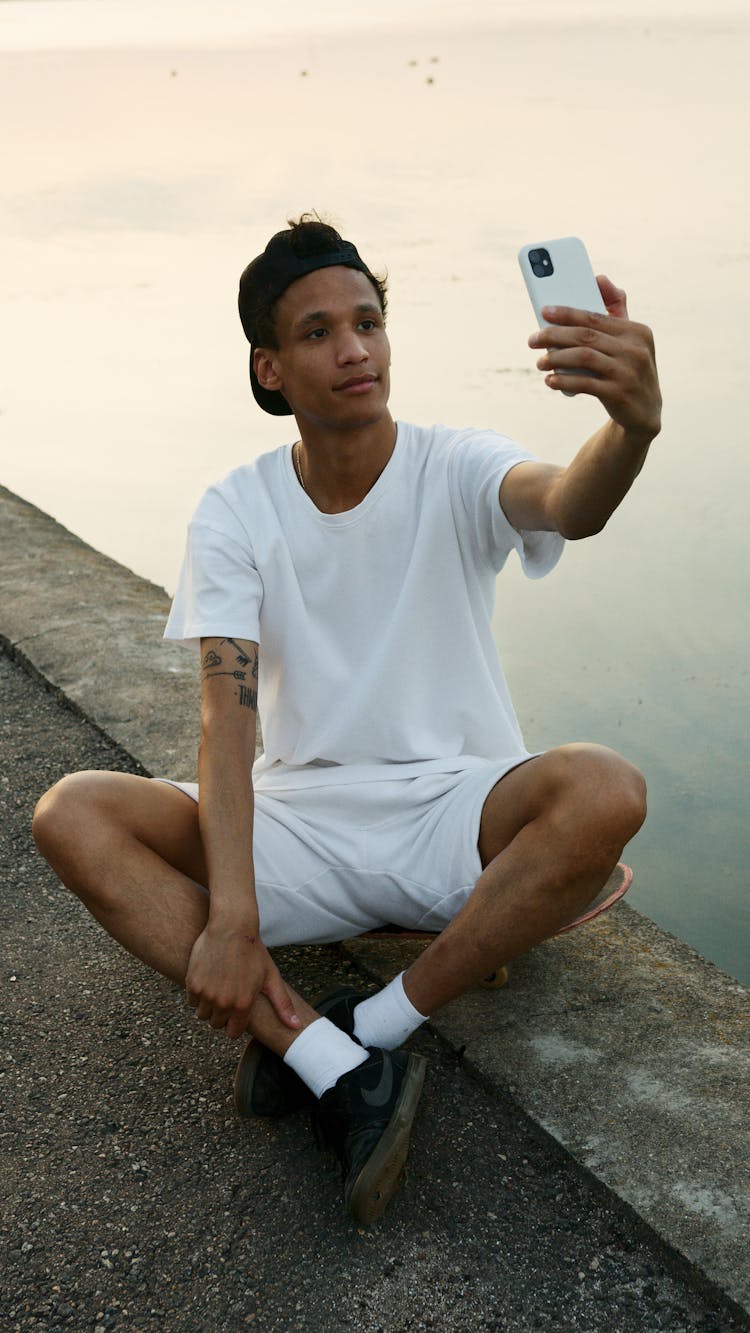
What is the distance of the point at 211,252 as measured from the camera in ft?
30.4

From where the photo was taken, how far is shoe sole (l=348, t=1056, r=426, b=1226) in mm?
1853

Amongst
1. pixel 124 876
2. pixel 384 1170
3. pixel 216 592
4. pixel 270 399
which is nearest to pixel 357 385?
pixel 270 399

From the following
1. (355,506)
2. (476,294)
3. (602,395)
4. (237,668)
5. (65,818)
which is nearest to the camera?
(602,395)

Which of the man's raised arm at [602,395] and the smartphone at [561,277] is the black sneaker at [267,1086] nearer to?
the man's raised arm at [602,395]

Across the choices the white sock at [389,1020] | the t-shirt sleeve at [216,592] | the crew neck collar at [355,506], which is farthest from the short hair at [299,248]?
the white sock at [389,1020]

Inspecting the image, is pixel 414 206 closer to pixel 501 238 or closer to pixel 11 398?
pixel 501 238

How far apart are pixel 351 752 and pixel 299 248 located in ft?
2.81

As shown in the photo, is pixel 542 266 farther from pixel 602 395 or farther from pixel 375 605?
pixel 375 605

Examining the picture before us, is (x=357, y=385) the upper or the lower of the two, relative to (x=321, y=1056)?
upper

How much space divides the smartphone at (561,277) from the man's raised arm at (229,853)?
74cm

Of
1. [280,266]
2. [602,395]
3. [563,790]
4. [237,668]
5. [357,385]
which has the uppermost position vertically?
[280,266]

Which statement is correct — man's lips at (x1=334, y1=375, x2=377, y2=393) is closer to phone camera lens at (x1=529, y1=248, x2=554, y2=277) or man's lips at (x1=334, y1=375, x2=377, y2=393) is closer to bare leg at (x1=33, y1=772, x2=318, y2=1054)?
phone camera lens at (x1=529, y1=248, x2=554, y2=277)

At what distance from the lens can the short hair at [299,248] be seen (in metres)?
2.36

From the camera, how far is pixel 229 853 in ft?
6.96
